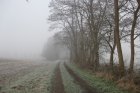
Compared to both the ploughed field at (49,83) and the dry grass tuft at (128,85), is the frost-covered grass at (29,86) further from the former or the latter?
the dry grass tuft at (128,85)

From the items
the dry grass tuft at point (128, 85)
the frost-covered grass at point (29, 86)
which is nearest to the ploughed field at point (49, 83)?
the frost-covered grass at point (29, 86)

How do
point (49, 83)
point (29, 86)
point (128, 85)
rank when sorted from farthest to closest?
point (49, 83) < point (29, 86) < point (128, 85)

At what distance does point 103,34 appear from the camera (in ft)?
103

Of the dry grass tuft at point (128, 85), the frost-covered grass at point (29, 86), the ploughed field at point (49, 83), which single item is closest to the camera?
the dry grass tuft at point (128, 85)

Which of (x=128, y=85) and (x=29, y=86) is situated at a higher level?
(x=128, y=85)

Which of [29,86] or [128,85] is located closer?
[128,85]

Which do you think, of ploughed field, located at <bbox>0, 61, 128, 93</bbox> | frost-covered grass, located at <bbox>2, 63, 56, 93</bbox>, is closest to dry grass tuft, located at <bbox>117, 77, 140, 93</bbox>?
ploughed field, located at <bbox>0, 61, 128, 93</bbox>

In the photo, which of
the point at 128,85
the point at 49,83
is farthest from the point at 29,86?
the point at 128,85

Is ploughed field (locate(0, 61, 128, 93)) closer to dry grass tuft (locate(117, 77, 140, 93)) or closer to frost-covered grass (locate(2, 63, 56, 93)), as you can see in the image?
frost-covered grass (locate(2, 63, 56, 93))

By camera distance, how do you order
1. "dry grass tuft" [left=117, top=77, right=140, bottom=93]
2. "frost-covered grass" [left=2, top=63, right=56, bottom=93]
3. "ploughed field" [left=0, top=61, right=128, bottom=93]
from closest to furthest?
1. "dry grass tuft" [left=117, top=77, right=140, bottom=93]
2. "ploughed field" [left=0, top=61, right=128, bottom=93]
3. "frost-covered grass" [left=2, top=63, right=56, bottom=93]

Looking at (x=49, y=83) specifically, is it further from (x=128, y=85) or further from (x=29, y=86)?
(x=128, y=85)

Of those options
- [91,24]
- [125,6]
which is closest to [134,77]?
[125,6]

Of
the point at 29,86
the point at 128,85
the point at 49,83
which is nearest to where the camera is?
the point at 128,85

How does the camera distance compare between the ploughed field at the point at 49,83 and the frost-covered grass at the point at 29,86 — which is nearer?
the ploughed field at the point at 49,83
